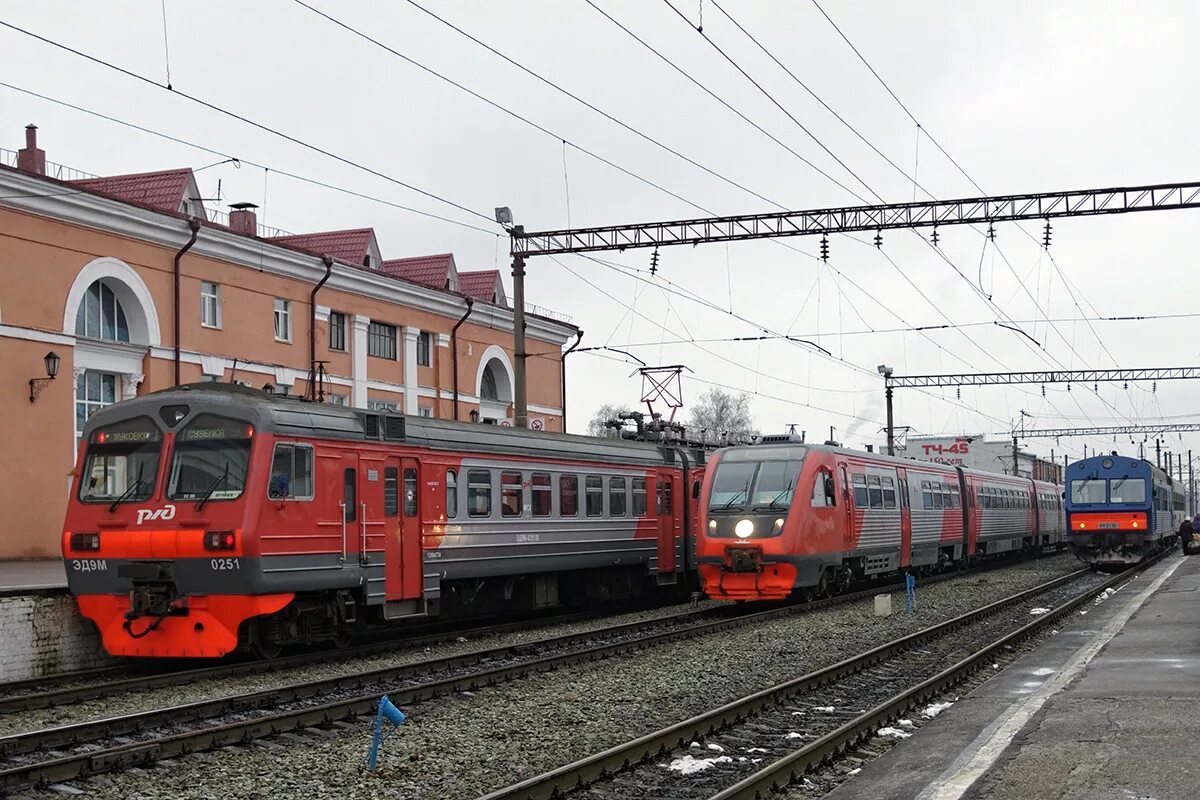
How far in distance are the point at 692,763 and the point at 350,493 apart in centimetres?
757

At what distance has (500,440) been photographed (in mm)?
19906

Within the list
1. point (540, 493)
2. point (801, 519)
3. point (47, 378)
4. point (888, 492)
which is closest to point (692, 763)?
point (540, 493)

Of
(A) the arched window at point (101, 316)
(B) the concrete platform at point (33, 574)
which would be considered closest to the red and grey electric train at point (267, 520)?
(B) the concrete platform at point (33, 574)

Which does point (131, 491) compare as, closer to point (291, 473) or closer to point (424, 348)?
point (291, 473)

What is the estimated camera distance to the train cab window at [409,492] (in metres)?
17.4

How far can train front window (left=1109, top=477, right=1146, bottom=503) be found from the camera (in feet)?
118

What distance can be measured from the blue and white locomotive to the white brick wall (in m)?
27.9

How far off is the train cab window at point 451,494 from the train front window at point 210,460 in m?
3.99

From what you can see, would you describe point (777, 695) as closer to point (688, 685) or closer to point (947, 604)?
point (688, 685)

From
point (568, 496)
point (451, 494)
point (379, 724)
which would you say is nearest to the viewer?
point (379, 724)

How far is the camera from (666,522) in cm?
2553

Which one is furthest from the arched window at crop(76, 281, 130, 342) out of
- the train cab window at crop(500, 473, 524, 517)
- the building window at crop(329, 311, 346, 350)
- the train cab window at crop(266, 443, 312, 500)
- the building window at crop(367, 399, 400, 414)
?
the train cab window at crop(266, 443, 312, 500)

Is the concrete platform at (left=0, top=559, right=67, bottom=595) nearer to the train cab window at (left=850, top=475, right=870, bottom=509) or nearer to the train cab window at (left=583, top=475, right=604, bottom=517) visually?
the train cab window at (left=583, top=475, right=604, bottom=517)

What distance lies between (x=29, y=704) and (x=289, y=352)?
22.3 metres
